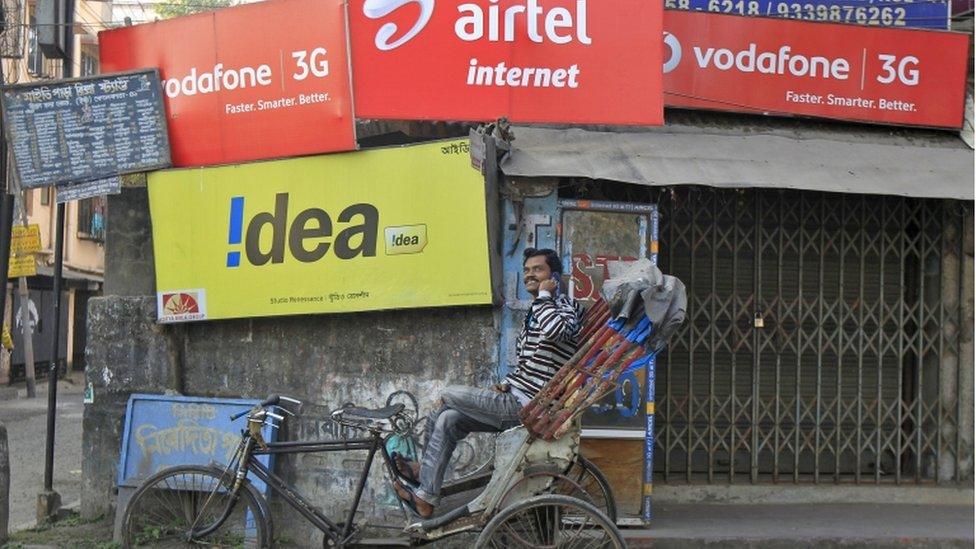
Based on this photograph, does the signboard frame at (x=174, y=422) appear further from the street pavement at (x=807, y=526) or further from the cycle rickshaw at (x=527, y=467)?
the street pavement at (x=807, y=526)

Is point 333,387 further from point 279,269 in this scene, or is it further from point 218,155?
point 218,155

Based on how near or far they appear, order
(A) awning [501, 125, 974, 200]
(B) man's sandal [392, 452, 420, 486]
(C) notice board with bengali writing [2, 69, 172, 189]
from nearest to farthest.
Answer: (B) man's sandal [392, 452, 420, 486] < (A) awning [501, 125, 974, 200] < (C) notice board with bengali writing [2, 69, 172, 189]

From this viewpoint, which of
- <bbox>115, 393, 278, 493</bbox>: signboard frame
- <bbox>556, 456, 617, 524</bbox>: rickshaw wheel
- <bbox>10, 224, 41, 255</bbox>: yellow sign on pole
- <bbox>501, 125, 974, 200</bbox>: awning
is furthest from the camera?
<bbox>10, 224, 41, 255</bbox>: yellow sign on pole

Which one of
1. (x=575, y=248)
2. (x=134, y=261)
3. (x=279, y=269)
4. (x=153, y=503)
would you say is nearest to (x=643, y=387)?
(x=575, y=248)

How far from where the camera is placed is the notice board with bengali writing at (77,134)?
7.61 meters

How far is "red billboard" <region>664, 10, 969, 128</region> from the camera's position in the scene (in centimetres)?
808

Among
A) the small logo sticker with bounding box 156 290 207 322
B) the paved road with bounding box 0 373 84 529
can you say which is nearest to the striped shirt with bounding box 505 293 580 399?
the small logo sticker with bounding box 156 290 207 322

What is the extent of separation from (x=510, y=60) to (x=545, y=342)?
2.40 m

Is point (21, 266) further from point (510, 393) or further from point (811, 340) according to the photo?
point (510, 393)

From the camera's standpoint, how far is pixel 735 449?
8.18 metres

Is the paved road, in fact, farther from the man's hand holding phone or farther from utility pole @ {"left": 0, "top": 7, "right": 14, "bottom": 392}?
the man's hand holding phone

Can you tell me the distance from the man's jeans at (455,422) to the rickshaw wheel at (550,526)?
1.33 feet

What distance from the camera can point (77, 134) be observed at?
25.0ft

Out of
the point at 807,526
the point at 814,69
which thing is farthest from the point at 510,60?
the point at 807,526
